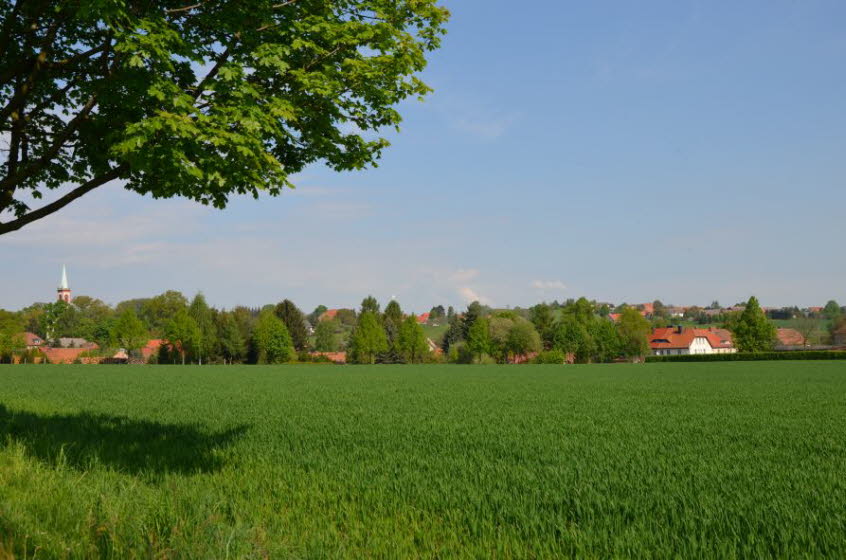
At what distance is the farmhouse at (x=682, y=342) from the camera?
16100cm

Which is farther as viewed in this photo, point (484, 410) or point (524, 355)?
point (524, 355)

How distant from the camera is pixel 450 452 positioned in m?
11.9

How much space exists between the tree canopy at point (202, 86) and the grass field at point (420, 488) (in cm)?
376

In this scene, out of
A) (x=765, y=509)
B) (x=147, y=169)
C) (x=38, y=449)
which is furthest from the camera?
(x=38, y=449)

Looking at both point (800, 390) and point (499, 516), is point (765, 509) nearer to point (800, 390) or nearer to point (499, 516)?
point (499, 516)

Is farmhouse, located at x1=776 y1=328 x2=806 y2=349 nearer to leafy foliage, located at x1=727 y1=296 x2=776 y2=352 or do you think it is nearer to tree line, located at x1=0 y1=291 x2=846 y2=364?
tree line, located at x1=0 y1=291 x2=846 y2=364

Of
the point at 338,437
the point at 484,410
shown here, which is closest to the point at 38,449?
the point at 338,437

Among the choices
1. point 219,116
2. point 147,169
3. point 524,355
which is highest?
point 219,116

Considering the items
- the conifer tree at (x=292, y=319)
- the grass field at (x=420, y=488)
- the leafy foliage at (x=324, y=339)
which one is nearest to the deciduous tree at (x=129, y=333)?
the conifer tree at (x=292, y=319)

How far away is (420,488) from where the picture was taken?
328 inches

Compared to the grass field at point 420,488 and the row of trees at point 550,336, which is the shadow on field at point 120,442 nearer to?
the grass field at point 420,488

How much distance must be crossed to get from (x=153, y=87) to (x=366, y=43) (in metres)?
3.12

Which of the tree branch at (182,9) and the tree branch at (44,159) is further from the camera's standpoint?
the tree branch at (44,159)

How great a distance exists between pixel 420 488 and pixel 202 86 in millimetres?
6138
